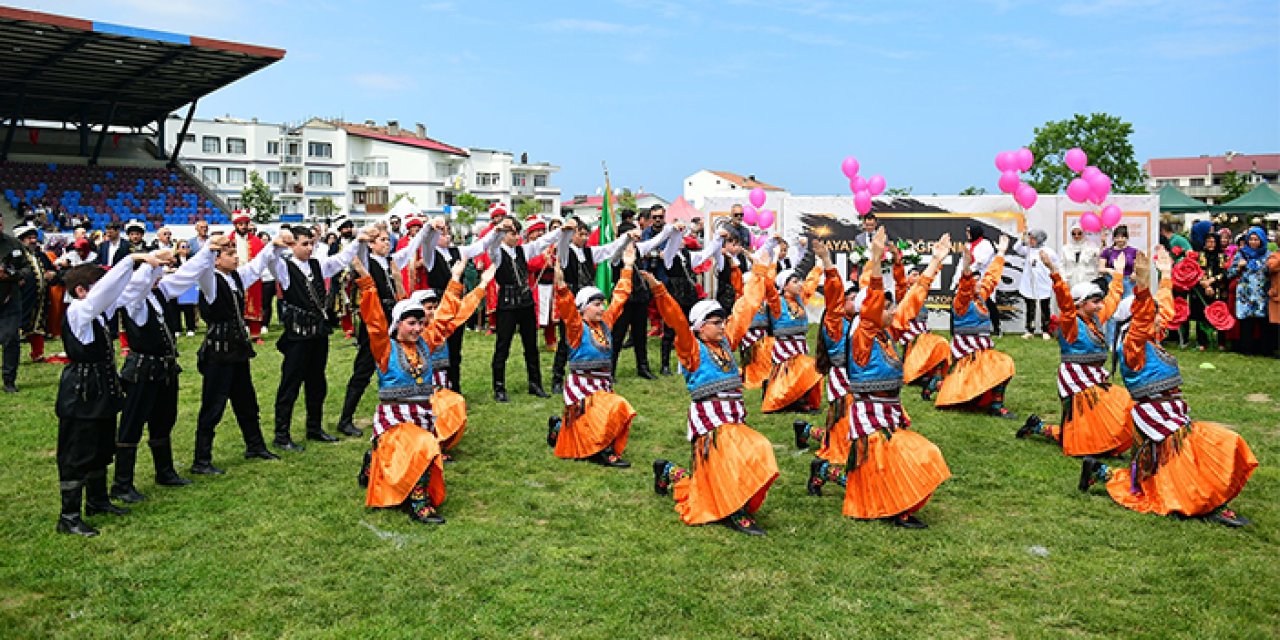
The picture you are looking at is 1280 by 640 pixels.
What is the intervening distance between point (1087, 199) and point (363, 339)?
906cm

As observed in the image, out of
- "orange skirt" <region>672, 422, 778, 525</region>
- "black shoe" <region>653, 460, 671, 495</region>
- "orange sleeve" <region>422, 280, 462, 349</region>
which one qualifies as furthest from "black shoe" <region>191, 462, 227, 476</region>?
"orange skirt" <region>672, 422, 778, 525</region>

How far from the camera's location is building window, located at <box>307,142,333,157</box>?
66.4 meters

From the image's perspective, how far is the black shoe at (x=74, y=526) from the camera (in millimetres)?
6067

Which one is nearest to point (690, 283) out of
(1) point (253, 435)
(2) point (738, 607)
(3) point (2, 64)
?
(1) point (253, 435)

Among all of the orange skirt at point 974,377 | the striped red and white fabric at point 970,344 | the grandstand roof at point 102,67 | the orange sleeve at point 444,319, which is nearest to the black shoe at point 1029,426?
the orange skirt at point 974,377

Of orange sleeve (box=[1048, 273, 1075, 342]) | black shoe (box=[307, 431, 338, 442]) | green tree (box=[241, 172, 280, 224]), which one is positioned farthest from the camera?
green tree (box=[241, 172, 280, 224])

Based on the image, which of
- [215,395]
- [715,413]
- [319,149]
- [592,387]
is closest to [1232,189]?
[319,149]

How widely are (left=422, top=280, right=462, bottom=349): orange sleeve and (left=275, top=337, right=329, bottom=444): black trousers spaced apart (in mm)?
1757

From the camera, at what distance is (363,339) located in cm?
973

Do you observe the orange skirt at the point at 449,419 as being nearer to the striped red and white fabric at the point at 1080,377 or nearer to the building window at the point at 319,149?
the striped red and white fabric at the point at 1080,377

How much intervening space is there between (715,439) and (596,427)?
1.82 metres

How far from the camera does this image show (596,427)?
7.90 m

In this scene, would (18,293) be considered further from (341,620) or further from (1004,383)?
(1004,383)

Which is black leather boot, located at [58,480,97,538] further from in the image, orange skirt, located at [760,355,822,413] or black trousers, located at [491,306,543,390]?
orange skirt, located at [760,355,822,413]
